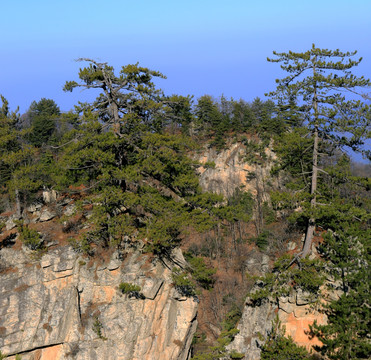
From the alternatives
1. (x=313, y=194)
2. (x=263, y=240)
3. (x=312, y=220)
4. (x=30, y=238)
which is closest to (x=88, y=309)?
(x=30, y=238)

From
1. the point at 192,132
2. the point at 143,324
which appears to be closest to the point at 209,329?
the point at 143,324

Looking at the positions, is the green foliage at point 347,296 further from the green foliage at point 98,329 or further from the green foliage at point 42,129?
the green foliage at point 42,129

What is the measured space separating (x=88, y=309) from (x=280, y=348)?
40.1 ft

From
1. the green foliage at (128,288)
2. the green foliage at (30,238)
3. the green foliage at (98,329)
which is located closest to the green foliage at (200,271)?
the green foliage at (128,288)

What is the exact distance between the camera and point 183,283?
23.2m

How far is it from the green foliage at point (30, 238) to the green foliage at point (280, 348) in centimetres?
1589

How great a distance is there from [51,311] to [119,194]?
9.09 meters

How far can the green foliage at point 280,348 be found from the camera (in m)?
19.0

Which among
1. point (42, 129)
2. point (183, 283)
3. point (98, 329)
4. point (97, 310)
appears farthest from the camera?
point (42, 129)

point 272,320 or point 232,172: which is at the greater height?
point 272,320

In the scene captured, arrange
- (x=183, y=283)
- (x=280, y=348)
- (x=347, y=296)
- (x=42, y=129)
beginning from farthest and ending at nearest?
(x=42, y=129)
(x=183, y=283)
(x=280, y=348)
(x=347, y=296)

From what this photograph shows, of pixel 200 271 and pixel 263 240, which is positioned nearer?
pixel 200 271

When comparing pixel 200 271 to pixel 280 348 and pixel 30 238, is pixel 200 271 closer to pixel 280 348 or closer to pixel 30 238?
pixel 280 348

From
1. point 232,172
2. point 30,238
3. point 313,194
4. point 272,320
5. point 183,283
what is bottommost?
point 232,172
